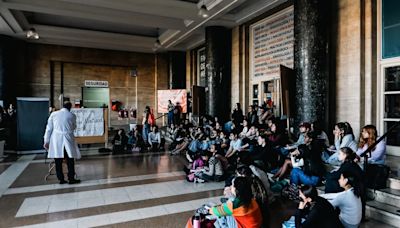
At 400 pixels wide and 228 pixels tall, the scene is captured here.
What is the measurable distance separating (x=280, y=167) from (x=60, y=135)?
4.55 m

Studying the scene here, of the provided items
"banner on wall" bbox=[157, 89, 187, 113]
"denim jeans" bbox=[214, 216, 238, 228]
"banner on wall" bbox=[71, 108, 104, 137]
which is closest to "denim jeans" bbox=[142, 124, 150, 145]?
"banner on wall" bbox=[71, 108, 104, 137]

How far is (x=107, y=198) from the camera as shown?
489 centimetres

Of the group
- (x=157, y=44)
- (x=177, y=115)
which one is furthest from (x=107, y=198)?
(x=157, y=44)

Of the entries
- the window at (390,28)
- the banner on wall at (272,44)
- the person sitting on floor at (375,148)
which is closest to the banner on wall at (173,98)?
the banner on wall at (272,44)

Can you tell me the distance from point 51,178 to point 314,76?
6409 mm

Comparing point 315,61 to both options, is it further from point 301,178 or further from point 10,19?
point 10,19

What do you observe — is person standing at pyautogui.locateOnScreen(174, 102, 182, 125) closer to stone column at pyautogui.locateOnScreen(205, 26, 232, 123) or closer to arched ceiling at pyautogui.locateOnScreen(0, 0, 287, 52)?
stone column at pyautogui.locateOnScreen(205, 26, 232, 123)

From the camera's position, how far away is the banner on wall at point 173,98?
13.8 m

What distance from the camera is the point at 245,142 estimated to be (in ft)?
23.5

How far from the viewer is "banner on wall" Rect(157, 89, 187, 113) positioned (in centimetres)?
1380

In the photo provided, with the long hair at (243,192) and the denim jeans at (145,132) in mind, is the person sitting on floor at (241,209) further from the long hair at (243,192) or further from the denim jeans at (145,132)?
the denim jeans at (145,132)

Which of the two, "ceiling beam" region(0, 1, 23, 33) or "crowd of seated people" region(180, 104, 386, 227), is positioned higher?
Answer: "ceiling beam" region(0, 1, 23, 33)

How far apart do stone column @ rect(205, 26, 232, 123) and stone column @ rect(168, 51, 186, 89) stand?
5275mm

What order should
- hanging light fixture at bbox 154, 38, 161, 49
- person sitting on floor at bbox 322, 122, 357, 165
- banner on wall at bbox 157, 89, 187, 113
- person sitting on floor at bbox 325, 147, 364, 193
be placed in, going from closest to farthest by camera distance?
person sitting on floor at bbox 325, 147, 364, 193
person sitting on floor at bbox 322, 122, 357, 165
banner on wall at bbox 157, 89, 187, 113
hanging light fixture at bbox 154, 38, 161, 49
